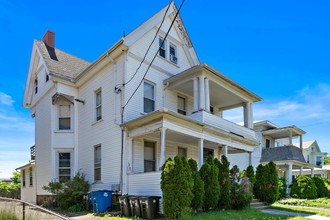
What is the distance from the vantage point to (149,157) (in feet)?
47.1

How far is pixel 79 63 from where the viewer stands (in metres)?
21.0

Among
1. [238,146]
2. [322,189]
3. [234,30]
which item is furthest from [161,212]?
[322,189]

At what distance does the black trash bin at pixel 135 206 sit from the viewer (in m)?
10.8

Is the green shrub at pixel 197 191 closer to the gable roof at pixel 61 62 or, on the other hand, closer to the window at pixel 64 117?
the window at pixel 64 117

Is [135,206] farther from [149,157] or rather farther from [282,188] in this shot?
[282,188]

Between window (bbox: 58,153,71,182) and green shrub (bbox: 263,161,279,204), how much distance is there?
35.1ft

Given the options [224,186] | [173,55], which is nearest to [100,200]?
[224,186]

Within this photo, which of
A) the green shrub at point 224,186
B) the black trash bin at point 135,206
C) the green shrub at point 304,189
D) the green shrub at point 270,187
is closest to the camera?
the black trash bin at point 135,206

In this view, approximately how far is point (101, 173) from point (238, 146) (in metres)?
7.44

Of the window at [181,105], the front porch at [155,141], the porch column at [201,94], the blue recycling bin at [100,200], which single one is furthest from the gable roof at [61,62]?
the porch column at [201,94]

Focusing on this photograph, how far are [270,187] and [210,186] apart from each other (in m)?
5.20

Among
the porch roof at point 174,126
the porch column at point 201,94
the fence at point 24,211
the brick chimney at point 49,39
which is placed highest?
the brick chimney at point 49,39

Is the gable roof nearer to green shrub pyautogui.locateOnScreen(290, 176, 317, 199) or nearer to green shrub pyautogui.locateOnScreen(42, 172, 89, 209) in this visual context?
green shrub pyautogui.locateOnScreen(42, 172, 89, 209)

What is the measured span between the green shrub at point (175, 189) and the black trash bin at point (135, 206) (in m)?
1.24
